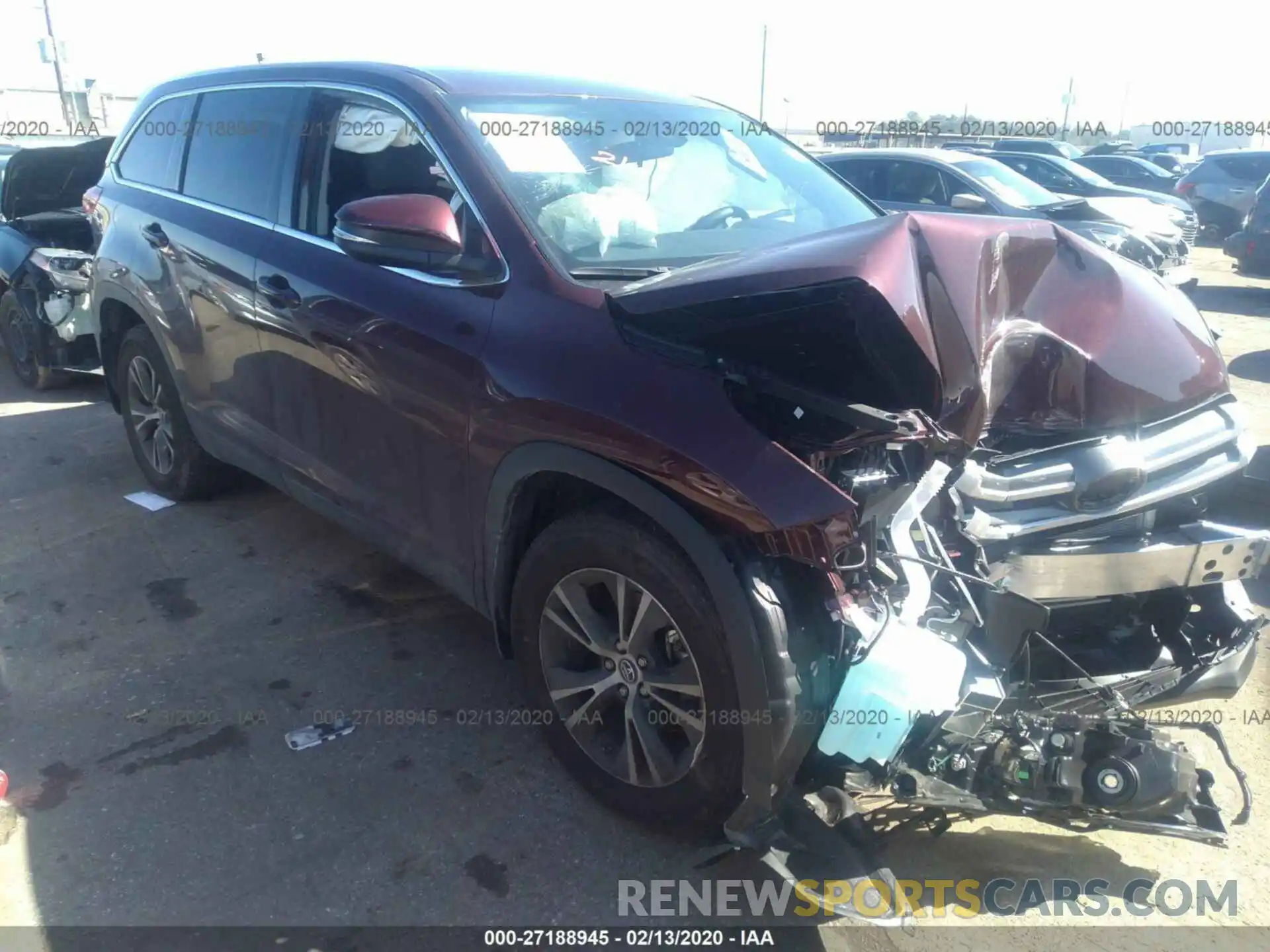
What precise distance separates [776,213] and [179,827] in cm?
276

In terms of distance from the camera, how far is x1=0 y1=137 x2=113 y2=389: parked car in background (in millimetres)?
7031

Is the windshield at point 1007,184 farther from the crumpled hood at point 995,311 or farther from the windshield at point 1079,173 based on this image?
the crumpled hood at point 995,311

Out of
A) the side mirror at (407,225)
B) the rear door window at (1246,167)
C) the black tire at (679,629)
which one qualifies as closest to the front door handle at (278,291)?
the side mirror at (407,225)

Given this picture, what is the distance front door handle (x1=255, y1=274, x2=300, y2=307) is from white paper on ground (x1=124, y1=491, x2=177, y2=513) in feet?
6.43

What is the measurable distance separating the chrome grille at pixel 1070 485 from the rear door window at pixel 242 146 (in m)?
2.80

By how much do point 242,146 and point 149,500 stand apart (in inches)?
83.6

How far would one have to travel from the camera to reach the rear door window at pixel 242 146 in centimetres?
386

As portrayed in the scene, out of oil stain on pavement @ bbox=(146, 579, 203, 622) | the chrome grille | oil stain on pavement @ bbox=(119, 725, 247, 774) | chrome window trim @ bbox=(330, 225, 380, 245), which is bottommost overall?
oil stain on pavement @ bbox=(146, 579, 203, 622)

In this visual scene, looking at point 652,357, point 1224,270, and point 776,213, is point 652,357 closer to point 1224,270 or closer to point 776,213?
point 776,213

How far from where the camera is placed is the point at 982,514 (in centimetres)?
258

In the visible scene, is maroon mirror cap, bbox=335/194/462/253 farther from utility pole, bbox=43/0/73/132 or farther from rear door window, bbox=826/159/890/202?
utility pole, bbox=43/0/73/132

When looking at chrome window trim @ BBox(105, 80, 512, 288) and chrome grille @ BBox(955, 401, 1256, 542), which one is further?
chrome window trim @ BBox(105, 80, 512, 288)

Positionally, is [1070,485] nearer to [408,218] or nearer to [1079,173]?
[408,218]

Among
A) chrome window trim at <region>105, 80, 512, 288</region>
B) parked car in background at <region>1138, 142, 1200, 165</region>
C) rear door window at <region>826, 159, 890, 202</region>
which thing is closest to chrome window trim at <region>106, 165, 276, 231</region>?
chrome window trim at <region>105, 80, 512, 288</region>
